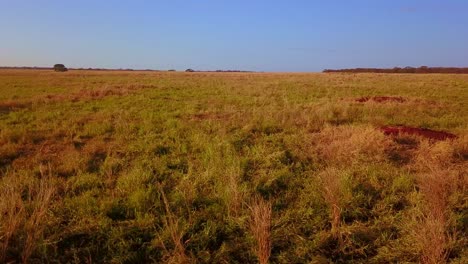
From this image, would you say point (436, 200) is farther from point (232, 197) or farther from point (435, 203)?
point (232, 197)

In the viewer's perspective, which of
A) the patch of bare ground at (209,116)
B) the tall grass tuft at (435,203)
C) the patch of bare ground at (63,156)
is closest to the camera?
the tall grass tuft at (435,203)

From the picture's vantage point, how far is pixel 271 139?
869cm

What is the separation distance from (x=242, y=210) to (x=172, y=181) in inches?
67.3

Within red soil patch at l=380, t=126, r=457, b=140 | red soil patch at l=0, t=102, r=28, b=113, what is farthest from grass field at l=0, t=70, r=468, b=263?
red soil patch at l=0, t=102, r=28, b=113

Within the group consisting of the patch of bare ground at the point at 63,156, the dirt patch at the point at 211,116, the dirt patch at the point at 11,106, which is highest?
the dirt patch at the point at 11,106

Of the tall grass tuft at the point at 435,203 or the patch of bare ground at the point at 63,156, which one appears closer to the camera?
the tall grass tuft at the point at 435,203

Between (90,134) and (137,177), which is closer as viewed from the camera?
(137,177)

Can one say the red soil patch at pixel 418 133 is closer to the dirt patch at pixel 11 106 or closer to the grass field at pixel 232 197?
the grass field at pixel 232 197

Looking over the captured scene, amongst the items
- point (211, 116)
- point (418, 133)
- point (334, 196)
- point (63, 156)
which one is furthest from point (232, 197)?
point (211, 116)

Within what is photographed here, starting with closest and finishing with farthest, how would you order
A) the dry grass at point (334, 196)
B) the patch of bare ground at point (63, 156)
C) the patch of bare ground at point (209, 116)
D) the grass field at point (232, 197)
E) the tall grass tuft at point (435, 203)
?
the tall grass tuft at point (435, 203)
the grass field at point (232, 197)
the dry grass at point (334, 196)
the patch of bare ground at point (63, 156)
the patch of bare ground at point (209, 116)

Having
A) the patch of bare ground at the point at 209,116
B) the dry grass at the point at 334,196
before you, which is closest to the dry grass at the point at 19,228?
the dry grass at the point at 334,196

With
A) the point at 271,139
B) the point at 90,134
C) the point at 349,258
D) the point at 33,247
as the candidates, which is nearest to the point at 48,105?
the point at 90,134

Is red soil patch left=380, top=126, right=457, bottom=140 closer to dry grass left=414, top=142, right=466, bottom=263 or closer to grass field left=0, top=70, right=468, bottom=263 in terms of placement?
grass field left=0, top=70, right=468, bottom=263

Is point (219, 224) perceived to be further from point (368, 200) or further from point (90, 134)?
point (90, 134)
